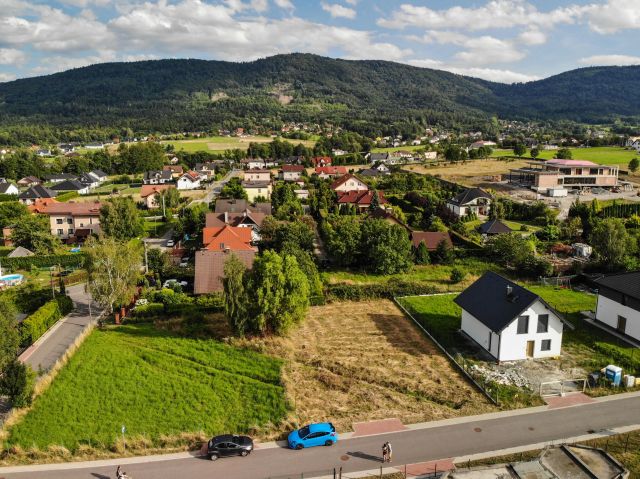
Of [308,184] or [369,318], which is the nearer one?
[369,318]

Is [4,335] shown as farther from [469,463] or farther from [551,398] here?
[551,398]

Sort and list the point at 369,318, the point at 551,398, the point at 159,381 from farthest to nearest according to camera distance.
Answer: the point at 369,318 → the point at 159,381 → the point at 551,398

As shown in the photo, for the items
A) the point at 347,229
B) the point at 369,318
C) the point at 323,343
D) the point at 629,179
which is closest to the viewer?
the point at 323,343

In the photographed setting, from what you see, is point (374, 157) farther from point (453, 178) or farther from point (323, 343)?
point (323, 343)

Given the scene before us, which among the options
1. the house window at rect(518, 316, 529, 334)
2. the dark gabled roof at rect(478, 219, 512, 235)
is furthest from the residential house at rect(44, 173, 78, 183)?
the house window at rect(518, 316, 529, 334)

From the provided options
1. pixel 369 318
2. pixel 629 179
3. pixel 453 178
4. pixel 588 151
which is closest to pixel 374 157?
pixel 453 178

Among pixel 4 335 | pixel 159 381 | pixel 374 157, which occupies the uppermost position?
pixel 374 157

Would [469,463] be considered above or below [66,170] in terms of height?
below

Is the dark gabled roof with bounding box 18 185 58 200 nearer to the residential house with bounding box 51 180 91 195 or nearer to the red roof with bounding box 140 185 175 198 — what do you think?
the residential house with bounding box 51 180 91 195
